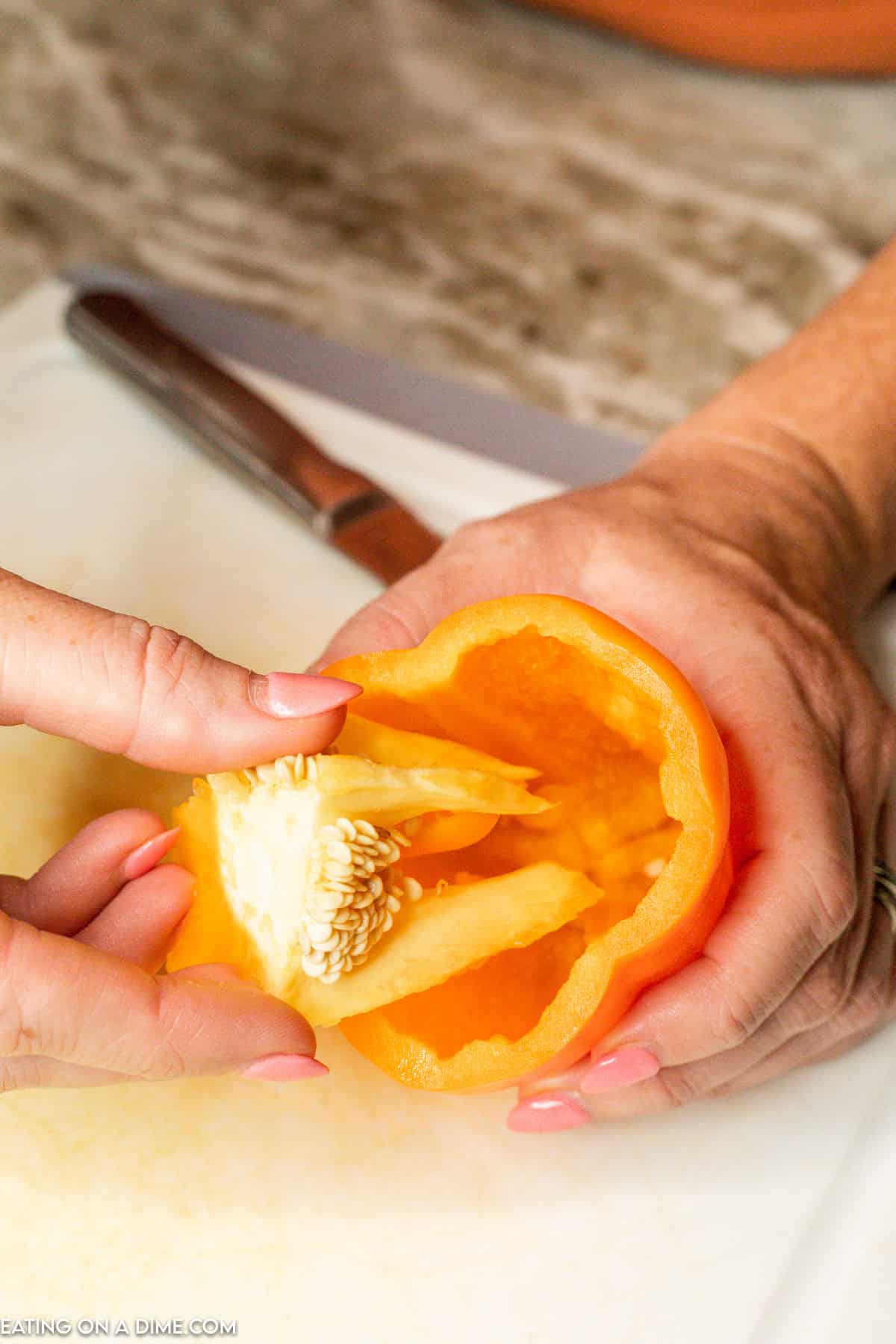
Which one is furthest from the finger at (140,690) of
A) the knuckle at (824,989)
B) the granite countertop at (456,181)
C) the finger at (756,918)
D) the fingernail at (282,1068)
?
the granite countertop at (456,181)

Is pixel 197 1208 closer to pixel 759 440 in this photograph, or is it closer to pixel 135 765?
pixel 135 765

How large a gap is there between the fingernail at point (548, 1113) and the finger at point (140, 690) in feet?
1.06

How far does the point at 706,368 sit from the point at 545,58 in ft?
3.10

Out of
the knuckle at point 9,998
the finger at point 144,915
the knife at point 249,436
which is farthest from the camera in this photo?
the knife at point 249,436

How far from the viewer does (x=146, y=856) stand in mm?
970

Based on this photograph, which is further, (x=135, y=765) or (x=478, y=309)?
(x=478, y=309)

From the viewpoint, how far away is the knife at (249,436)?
1466mm

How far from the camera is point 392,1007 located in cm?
100

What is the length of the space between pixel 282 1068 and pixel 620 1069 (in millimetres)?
231

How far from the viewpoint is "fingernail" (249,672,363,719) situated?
2.87 ft

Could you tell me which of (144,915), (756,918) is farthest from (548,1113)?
(144,915)

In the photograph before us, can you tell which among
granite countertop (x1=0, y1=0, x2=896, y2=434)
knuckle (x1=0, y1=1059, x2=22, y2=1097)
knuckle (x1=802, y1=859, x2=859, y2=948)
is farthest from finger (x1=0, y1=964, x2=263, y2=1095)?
granite countertop (x1=0, y1=0, x2=896, y2=434)

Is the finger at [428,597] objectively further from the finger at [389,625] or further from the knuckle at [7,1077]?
the knuckle at [7,1077]

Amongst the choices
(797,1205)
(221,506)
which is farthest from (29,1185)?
(221,506)
